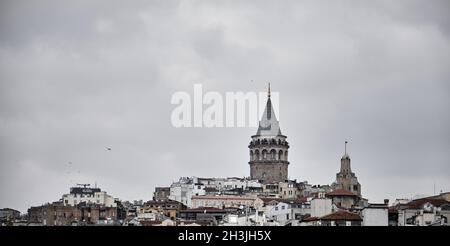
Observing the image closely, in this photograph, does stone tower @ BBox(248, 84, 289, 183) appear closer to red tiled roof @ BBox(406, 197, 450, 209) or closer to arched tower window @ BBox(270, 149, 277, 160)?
arched tower window @ BBox(270, 149, 277, 160)

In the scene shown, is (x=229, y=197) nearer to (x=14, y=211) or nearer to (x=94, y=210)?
(x=94, y=210)

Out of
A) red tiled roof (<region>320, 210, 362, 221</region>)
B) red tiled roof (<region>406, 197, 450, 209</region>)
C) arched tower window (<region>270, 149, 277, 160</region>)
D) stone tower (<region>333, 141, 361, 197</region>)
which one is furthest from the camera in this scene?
arched tower window (<region>270, 149, 277, 160</region>)

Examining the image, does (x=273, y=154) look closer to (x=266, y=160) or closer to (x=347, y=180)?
(x=266, y=160)

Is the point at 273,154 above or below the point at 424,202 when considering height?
above

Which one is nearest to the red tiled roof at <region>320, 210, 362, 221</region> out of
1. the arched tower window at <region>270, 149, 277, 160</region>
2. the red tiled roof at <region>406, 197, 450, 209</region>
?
the red tiled roof at <region>406, 197, 450, 209</region>

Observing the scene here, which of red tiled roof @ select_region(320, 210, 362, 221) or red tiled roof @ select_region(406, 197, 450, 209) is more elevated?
red tiled roof @ select_region(406, 197, 450, 209)

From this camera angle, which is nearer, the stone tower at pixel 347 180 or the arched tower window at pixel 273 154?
the stone tower at pixel 347 180

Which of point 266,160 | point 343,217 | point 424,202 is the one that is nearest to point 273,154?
point 266,160

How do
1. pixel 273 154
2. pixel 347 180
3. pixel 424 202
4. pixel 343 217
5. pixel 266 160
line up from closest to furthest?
pixel 343 217
pixel 424 202
pixel 347 180
pixel 273 154
pixel 266 160

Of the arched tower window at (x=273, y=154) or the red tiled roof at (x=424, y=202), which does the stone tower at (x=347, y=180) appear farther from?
the arched tower window at (x=273, y=154)

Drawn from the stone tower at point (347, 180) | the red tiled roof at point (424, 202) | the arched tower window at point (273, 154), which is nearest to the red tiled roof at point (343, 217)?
the red tiled roof at point (424, 202)
